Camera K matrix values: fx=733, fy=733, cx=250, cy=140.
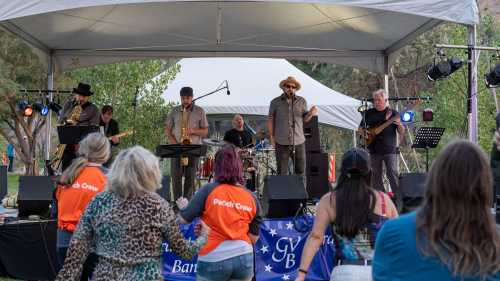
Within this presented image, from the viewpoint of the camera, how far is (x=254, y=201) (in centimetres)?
553

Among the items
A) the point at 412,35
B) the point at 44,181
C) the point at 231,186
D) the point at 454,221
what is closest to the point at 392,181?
the point at 412,35

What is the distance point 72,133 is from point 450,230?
7.97 meters

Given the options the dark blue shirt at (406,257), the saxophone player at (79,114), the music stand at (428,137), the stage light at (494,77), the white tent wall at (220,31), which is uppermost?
the white tent wall at (220,31)

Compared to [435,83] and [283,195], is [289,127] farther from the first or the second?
[435,83]

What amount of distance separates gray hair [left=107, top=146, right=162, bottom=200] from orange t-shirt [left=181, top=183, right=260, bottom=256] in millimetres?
1033

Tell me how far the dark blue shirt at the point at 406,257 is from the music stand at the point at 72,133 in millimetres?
7587

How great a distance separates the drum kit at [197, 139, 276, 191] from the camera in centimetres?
1269

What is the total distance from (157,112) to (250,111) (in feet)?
11.4

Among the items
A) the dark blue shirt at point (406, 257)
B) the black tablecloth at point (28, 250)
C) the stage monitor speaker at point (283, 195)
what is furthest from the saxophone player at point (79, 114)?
the dark blue shirt at point (406, 257)

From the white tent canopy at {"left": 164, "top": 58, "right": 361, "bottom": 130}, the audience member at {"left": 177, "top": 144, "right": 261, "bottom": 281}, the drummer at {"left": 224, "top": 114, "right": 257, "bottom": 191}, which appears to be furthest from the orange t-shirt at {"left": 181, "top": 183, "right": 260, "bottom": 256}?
the white tent canopy at {"left": 164, "top": 58, "right": 361, "bottom": 130}

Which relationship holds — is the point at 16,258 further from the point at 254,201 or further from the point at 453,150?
the point at 453,150

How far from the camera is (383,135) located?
10734 millimetres

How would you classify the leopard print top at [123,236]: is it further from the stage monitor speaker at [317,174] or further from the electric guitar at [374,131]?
the stage monitor speaker at [317,174]

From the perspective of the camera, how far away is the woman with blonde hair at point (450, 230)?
97.3 inches
